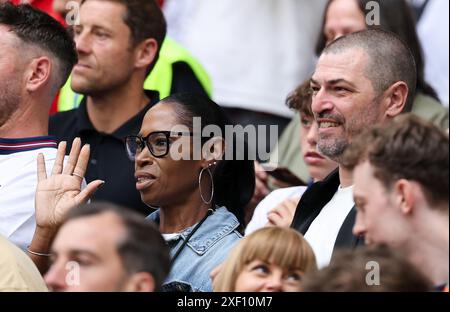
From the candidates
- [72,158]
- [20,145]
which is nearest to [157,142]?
[72,158]

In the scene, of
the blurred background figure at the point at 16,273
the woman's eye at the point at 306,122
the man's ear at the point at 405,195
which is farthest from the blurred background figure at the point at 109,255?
the woman's eye at the point at 306,122

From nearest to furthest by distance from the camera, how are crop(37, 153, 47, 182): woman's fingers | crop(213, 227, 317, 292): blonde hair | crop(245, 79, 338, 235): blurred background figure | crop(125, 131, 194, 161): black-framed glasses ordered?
crop(213, 227, 317, 292): blonde hair < crop(37, 153, 47, 182): woman's fingers < crop(125, 131, 194, 161): black-framed glasses < crop(245, 79, 338, 235): blurred background figure

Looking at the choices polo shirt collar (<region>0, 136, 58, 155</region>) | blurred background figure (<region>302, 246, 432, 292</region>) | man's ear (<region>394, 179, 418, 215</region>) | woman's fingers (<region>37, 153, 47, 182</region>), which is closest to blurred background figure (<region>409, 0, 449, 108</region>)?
polo shirt collar (<region>0, 136, 58, 155</region>)

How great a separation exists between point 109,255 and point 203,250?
1.31 meters

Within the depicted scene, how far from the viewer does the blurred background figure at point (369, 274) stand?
397 centimetres

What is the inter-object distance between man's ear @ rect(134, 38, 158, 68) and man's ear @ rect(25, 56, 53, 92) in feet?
2.77

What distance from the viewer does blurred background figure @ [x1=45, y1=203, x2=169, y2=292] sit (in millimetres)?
4125

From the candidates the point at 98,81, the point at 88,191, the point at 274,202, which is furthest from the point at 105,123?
the point at 88,191

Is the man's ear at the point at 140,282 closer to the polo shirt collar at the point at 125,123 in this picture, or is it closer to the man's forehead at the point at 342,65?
the man's forehead at the point at 342,65

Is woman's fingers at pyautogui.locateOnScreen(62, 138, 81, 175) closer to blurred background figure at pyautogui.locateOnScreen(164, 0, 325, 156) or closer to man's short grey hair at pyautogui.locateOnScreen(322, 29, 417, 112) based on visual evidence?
man's short grey hair at pyautogui.locateOnScreen(322, 29, 417, 112)

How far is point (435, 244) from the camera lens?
4195 millimetres
